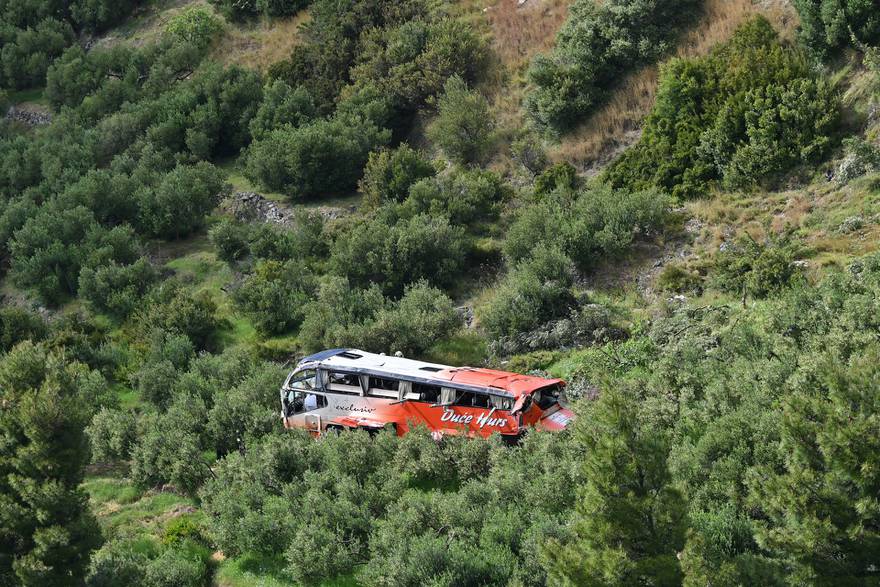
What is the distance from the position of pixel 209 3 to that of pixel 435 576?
4889 cm

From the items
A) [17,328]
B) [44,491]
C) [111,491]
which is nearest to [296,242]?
[17,328]

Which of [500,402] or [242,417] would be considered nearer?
[500,402]

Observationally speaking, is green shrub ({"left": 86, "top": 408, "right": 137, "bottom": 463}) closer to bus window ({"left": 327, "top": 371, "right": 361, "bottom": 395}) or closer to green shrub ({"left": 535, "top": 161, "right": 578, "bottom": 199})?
bus window ({"left": 327, "top": 371, "right": 361, "bottom": 395})

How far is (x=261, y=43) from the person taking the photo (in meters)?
52.1

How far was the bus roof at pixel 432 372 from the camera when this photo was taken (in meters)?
22.1

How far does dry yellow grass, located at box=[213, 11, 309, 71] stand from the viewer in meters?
50.4

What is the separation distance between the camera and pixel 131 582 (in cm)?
1830

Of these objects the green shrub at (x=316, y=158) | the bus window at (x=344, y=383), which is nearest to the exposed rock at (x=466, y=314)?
the bus window at (x=344, y=383)

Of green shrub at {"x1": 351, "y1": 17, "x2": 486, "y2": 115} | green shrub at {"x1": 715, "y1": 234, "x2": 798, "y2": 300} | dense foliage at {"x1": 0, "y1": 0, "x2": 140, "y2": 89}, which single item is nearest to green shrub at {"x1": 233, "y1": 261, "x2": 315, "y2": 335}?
green shrub at {"x1": 351, "y1": 17, "x2": 486, "y2": 115}

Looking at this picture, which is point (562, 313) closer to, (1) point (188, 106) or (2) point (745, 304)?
(2) point (745, 304)

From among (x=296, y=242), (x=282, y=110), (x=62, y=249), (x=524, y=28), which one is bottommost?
(x=62, y=249)

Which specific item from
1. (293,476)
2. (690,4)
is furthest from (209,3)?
(293,476)

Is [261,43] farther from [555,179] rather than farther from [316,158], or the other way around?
[555,179]

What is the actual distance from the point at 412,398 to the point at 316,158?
18825 millimetres
